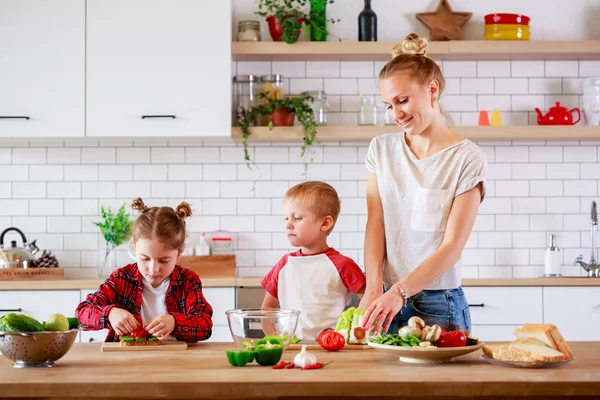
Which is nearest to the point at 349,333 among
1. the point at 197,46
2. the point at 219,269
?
the point at 219,269

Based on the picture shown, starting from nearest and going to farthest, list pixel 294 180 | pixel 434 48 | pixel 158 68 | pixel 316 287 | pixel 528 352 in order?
pixel 528 352 → pixel 316 287 → pixel 158 68 → pixel 434 48 → pixel 294 180

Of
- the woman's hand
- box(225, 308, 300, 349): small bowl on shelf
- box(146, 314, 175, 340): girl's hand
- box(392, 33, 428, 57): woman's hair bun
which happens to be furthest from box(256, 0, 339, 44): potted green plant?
box(225, 308, 300, 349): small bowl on shelf

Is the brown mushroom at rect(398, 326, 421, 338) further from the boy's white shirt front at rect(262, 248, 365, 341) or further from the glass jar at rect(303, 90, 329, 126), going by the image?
the glass jar at rect(303, 90, 329, 126)

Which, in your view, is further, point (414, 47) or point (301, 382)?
point (414, 47)

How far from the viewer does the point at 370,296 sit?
98.0 inches

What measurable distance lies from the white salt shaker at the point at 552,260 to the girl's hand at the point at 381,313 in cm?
266

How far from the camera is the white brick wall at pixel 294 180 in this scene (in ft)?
16.0

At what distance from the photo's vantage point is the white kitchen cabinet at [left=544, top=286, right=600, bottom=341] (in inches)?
168

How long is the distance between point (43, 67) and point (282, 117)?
1263mm

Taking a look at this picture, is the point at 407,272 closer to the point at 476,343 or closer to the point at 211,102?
the point at 476,343

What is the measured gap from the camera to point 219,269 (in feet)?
14.8

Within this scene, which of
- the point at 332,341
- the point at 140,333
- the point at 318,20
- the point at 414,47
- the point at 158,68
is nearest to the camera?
the point at 332,341

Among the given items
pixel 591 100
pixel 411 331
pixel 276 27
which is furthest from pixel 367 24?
pixel 411 331

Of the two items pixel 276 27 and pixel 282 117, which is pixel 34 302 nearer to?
pixel 282 117
